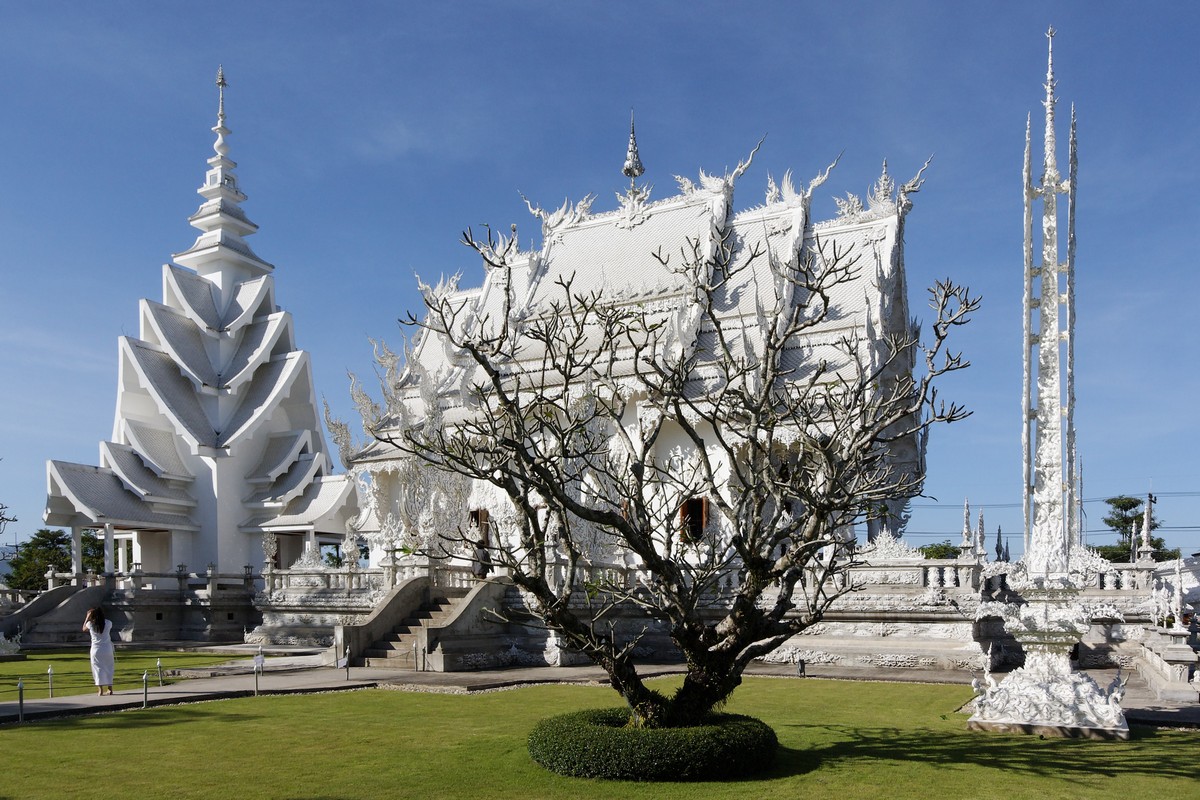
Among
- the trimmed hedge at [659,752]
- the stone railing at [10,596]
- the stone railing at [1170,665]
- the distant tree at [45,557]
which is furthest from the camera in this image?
the distant tree at [45,557]

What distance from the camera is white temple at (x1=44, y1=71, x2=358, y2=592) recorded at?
37.2 meters

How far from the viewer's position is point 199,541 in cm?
3819

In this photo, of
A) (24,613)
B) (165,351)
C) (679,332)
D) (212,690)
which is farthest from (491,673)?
(165,351)

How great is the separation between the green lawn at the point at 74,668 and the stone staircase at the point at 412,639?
3604 mm

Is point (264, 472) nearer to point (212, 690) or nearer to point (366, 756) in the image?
point (212, 690)

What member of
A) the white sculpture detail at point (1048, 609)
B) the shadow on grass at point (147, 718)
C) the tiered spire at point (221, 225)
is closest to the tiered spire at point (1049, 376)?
the white sculpture detail at point (1048, 609)

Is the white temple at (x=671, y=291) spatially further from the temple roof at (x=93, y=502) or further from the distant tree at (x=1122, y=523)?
the distant tree at (x=1122, y=523)

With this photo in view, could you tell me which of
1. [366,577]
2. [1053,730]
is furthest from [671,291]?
[1053,730]

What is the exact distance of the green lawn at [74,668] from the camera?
629 inches

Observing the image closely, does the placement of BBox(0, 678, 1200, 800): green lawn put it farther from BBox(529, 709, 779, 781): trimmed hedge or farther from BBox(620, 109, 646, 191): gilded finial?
BBox(620, 109, 646, 191): gilded finial

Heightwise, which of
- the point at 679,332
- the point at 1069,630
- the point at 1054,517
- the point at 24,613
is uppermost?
the point at 679,332

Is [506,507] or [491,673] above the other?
[506,507]

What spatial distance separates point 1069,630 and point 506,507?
1701 centimetres

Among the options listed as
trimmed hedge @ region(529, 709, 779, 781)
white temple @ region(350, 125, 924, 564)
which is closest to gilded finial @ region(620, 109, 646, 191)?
white temple @ region(350, 125, 924, 564)
